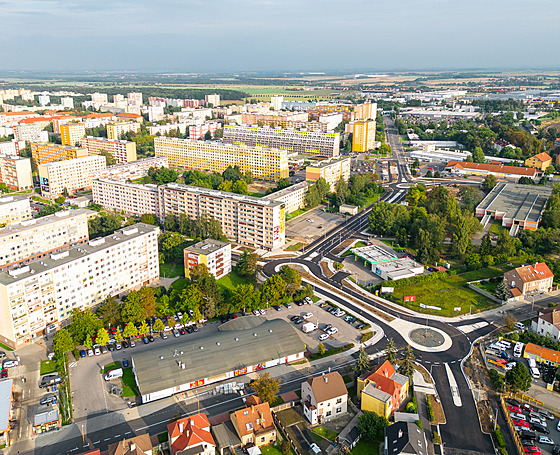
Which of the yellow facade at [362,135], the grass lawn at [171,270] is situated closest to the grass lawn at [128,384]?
the grass lawn at [171,270]

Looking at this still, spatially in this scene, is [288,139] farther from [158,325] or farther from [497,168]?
[158,325]

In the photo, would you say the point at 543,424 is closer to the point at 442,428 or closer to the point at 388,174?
the point at 442,428

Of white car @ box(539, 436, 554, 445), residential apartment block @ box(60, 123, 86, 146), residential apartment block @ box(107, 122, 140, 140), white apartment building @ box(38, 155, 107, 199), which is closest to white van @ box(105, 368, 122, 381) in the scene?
white car @ box(539, 436, 554, 445)

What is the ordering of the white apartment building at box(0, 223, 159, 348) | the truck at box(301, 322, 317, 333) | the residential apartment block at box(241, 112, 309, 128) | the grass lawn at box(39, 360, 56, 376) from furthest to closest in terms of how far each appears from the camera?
1. the residential apartment block at box(241, 112, 309, 128)
2. the truck at box(301, 322, 317, 333)
3. the white apartment building at box(0, 223, 159, 348)
4. the grass lawn at box(39, 360, 56, 376)

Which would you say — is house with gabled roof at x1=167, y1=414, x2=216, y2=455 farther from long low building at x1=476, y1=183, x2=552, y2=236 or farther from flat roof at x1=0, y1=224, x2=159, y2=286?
long low building at x1=476, y1=183, x2=552, y2=236

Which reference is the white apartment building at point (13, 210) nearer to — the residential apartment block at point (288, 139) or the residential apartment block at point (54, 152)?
the residential apartment block at point (54, 152)

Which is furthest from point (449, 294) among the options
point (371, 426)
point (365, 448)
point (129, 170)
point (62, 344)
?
point (129, 170)

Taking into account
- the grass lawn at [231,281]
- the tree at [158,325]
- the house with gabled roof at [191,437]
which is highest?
the house with gabled roof at [191,437]

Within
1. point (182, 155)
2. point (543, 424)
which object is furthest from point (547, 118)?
point (543, 424)
